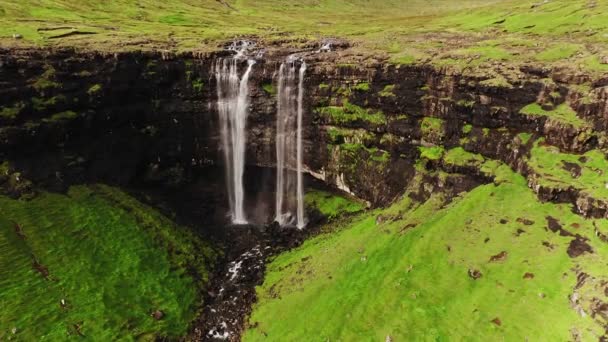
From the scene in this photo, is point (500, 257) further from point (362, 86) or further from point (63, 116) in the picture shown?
point (63, 116)

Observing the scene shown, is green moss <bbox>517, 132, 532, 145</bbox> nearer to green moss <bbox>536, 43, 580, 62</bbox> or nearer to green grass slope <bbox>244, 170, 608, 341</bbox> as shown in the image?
green grass slope <bbox>244, 170, 608, 341</bbox>

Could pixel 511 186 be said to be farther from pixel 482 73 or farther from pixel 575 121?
pixel 482 73

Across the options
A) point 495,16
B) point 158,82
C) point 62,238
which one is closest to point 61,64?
point 158,82

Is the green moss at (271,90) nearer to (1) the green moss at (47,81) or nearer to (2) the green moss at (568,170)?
(1) the green moss at (47,81)

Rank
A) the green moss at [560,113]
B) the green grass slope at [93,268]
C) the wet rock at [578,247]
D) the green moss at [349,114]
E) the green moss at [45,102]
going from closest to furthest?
1. the wet rock at [578,247]
2. the green grass slope at [93,268]
3. the green moss at [560,113]
4. the green moss at [45,102]
5. the green moss at [349,114]

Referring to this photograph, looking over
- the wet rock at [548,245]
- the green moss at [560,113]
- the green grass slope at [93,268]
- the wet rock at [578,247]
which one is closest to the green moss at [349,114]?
the green moss at [560,113]

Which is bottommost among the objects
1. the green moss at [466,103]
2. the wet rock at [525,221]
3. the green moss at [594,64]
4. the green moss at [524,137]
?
the wet rock at [525,221]

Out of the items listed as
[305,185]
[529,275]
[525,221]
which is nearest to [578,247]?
[529,275]
